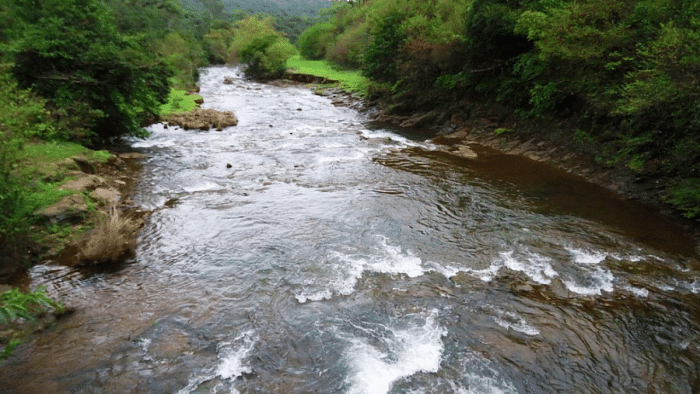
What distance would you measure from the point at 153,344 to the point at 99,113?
11203mm

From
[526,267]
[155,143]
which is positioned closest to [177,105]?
[155,143]

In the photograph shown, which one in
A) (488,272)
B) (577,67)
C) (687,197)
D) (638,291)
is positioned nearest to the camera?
(638,291)

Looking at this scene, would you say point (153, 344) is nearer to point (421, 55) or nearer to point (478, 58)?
point (478, 58)

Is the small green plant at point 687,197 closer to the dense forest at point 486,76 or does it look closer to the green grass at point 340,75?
the dense forest at point 486,76

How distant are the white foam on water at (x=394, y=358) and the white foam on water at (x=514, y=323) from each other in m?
1.18

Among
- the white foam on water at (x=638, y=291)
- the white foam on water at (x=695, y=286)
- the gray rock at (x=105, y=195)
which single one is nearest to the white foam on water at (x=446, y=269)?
the white foam on water at (x=638, y=291)

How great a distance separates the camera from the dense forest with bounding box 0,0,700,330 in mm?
9734

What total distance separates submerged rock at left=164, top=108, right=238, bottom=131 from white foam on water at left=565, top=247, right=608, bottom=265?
19040 millimetres

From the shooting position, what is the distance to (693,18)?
34.0 feet

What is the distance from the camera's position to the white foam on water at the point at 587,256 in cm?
907

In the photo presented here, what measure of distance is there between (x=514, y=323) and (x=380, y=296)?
2561 millimetres

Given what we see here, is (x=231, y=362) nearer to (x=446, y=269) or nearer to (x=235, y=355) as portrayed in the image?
(x=235, y=355)

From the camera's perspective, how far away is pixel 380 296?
7805mm

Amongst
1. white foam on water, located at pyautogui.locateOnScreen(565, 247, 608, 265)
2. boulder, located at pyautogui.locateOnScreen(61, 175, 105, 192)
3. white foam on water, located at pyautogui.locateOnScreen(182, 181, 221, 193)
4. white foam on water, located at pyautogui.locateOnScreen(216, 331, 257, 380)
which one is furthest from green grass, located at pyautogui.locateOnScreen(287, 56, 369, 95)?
white foam on water, located at pyautogui.locateOnScreen(216, 331, 257, 380)
